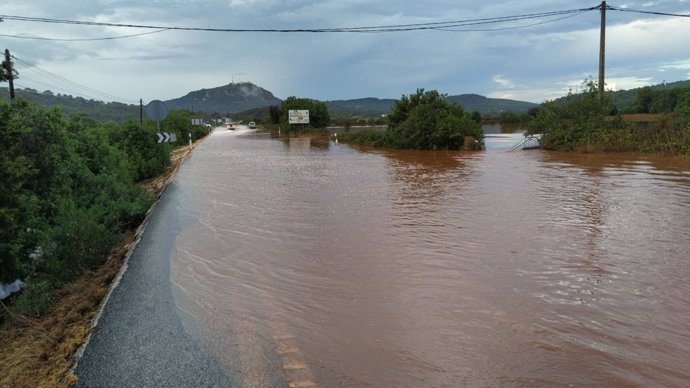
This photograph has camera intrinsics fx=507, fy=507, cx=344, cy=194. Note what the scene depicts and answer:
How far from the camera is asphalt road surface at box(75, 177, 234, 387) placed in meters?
4.05

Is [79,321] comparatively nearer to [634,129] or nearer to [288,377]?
[288,377]

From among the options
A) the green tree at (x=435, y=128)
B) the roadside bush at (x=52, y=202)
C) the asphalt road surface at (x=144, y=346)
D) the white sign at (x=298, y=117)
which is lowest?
the asphalt road surface at (x=144, y=346)

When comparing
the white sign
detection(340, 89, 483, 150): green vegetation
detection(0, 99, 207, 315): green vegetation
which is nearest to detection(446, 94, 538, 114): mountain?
the white sign

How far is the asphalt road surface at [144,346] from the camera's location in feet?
13.3

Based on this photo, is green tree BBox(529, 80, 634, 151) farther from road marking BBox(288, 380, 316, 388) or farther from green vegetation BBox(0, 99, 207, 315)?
road marking BBox(288, 380, 316, 388)

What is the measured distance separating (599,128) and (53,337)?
90.3 ft

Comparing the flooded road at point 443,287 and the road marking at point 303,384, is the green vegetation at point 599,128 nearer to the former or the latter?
the flooded road at point 443,287

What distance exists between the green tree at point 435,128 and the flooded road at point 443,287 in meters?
18.5

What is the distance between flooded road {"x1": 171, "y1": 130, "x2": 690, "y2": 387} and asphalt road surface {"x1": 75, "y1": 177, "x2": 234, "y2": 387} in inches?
7.3

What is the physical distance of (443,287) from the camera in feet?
21.1

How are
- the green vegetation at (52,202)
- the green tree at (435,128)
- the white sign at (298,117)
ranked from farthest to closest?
1. the white sign at (298,117)
2. the green tree at (435,128)
3. the green vegetation at (52,202)

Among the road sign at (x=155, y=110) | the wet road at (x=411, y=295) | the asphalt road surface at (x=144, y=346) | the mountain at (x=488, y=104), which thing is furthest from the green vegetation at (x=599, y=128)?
the mountain at (x=488, y=104)

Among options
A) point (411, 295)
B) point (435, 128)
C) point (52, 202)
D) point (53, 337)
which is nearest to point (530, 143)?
point (435, 128)

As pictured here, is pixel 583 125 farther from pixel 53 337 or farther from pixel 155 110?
pixel 53 337
